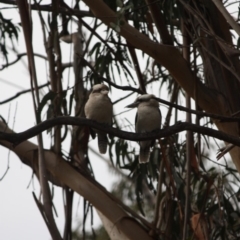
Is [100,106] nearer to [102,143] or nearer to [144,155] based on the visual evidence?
[102,143]

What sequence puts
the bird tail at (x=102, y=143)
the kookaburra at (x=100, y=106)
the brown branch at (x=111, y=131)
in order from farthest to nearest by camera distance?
the bird tail at (x=102, y=143) < the kookaburra at (x=100, y=106) < the brown branch at (x=111, y=131)

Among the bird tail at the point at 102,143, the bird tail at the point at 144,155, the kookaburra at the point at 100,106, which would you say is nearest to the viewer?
the kookaburra at the point at 100,106

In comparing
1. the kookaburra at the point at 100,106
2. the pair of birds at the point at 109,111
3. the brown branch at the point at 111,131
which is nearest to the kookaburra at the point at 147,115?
the pair of birds at the point at 109,111

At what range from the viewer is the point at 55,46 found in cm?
495

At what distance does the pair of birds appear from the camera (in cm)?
412

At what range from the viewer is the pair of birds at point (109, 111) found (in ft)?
13.5

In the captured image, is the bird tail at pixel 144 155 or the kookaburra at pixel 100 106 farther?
the bird tail at pixel 144 155

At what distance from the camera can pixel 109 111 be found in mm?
4156

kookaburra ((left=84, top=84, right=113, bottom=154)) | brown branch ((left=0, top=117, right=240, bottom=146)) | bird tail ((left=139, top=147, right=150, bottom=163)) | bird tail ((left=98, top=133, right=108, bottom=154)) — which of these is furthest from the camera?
bird tail ((left=139, top=147, right=150, bottom=163))

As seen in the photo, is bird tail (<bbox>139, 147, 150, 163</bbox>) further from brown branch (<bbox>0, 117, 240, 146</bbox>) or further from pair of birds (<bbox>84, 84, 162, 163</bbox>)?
brown branch (<bbox>0, 117, 240, 146</bbox>)

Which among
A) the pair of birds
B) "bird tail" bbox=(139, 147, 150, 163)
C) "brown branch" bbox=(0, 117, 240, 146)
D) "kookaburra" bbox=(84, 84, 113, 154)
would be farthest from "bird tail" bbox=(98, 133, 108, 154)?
"brown branch" bbox=(0, 117, 240, 146)

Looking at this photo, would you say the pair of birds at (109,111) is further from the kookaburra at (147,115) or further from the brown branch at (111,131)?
the brown branch at (111,131)

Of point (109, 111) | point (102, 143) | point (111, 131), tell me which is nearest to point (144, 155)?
point (102, 143)

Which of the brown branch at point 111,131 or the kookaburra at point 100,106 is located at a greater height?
the kookaburra at point 100,106
